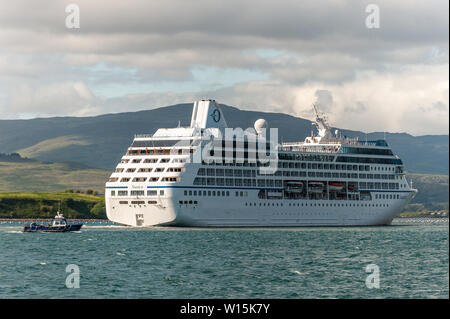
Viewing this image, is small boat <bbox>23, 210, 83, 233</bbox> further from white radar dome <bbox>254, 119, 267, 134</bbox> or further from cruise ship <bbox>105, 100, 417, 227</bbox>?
white radar dome <bbox>254, 119, 267, 134</bbox>

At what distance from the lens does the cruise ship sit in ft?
422

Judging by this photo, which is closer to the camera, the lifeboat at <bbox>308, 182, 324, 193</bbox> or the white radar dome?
the lifeboat at <bbox>308, 182, 324, 193</bbox>

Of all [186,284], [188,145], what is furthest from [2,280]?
[188,145]

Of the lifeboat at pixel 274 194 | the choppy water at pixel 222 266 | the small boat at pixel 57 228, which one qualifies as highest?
the lifeboat at pixel 274 194

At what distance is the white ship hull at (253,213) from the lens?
127 metres

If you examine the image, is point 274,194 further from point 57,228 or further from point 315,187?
point 57,228

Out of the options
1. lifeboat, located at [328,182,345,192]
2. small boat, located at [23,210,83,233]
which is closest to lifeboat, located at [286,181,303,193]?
lifeboat, located at [328,182,345,192]

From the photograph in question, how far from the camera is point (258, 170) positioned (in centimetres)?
14238

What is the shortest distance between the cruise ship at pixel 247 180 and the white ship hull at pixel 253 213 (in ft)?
0.50

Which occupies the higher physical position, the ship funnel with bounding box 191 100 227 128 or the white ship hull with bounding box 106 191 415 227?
the ship funnel with bounding box 191 100 227 128

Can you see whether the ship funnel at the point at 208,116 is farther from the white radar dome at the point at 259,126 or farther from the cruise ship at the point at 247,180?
the white radar dome at the point at 259,126

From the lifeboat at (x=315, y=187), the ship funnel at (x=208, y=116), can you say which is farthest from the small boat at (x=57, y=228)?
the lifeboat at (x=315, y=187)

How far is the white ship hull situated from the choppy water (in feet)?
45.0
